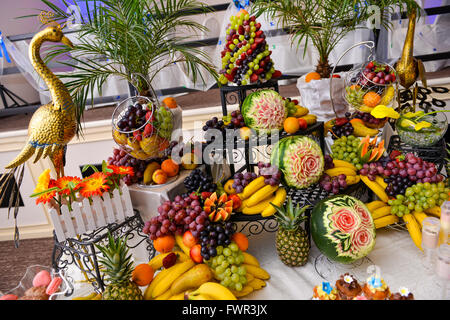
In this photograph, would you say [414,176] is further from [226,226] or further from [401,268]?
[226,226]

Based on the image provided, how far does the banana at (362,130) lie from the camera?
190 centimetres

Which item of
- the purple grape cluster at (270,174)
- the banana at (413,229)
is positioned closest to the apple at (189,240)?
the purple grape cluster at (270,174)

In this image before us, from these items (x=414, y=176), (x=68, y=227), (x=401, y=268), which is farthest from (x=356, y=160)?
(x=68, y=227)

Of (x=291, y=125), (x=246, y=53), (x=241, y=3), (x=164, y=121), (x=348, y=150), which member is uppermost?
(x=241, y=3)

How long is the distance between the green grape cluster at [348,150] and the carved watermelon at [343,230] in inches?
16.3

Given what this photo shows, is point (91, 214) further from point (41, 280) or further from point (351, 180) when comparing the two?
point (351, 180)

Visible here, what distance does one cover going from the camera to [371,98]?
1.82 metres

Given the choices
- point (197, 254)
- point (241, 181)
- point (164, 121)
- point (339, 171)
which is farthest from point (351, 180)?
point (164, 121)

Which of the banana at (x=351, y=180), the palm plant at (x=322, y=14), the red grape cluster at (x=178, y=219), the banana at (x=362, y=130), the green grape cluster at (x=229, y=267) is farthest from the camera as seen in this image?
the palm plant at (x=322, y=14)

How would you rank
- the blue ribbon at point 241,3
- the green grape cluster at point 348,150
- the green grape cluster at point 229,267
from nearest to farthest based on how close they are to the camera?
the green grape cluster at point 229,267
the green grape cluster at point 348,150
the blue ribbon at point 241,3

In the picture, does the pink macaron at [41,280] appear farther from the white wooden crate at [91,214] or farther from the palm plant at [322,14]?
the palm plant at [322,14]

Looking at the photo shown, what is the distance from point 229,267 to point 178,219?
0.89 feet

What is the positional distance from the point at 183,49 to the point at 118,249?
1116 mm
